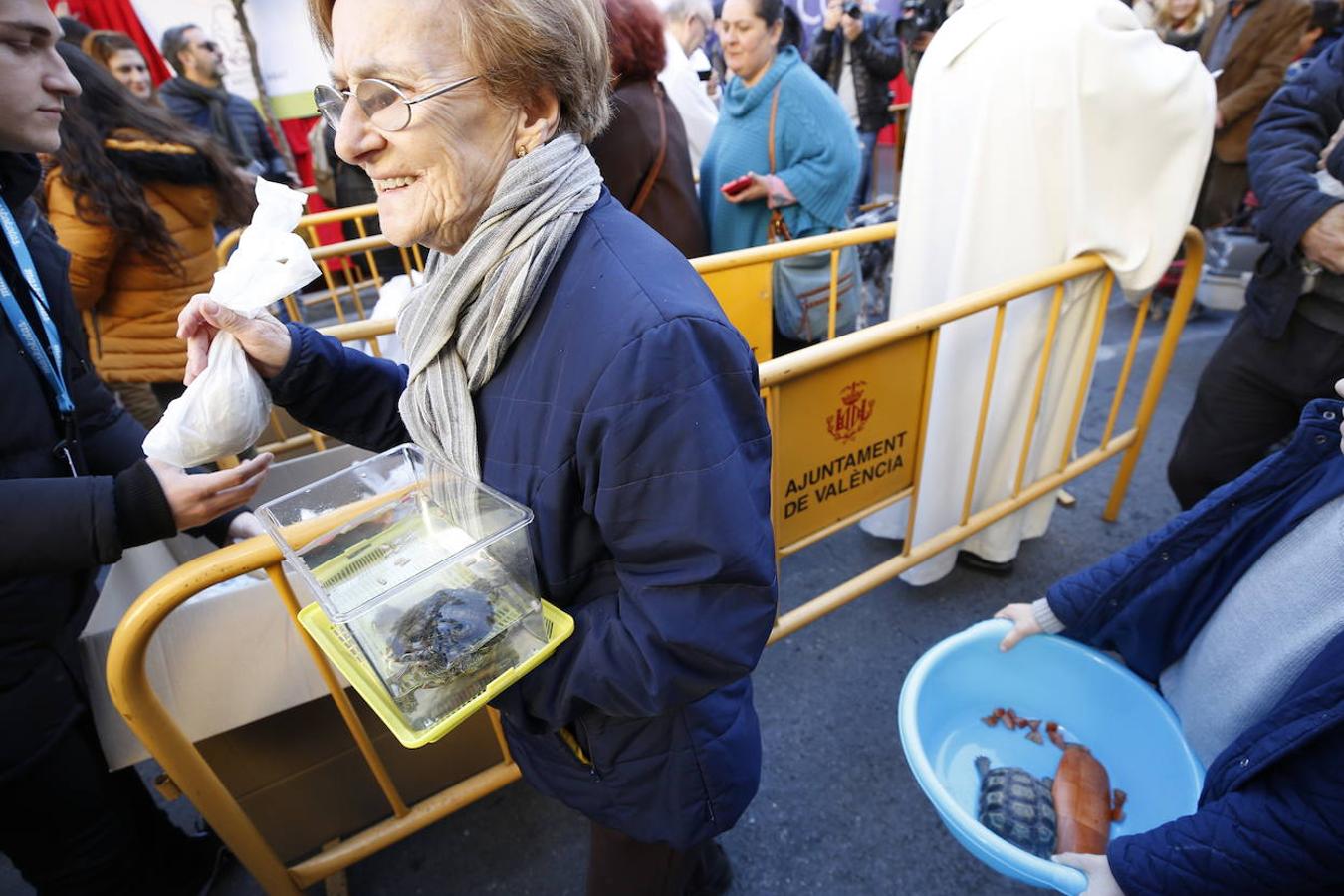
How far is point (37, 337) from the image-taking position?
4.48 ft

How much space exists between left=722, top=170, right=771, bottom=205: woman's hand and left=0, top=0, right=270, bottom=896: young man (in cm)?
218

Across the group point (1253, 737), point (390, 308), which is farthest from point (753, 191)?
point (1253, 737)

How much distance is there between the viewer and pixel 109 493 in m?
1.18

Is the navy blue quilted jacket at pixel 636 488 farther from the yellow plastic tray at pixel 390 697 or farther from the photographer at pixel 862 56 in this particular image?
the photographer at pixel 862 56

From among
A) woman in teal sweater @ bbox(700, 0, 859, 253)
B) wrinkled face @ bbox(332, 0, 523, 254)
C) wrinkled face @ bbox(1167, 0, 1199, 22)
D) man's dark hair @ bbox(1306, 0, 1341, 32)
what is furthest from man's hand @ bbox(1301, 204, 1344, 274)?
wrinkled face @ bbox(1167, 0, 1199, 22)

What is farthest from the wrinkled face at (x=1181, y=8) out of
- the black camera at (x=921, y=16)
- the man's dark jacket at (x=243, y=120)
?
the man's dark jacket at (x=243, y=120)

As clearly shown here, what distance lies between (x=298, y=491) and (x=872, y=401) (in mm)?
1491

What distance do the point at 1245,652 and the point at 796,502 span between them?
1.04 m

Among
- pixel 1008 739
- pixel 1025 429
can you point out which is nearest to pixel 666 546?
pixel 1008 739

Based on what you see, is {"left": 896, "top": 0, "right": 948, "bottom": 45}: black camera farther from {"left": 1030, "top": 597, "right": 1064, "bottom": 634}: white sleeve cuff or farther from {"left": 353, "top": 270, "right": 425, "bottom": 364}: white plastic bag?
{"left": 1030, "top": 597, "right": 1064, "bottom": 634}: white sleeve cuff

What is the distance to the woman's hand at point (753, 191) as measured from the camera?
289 centimetres

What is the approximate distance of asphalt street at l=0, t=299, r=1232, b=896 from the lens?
1.92 m

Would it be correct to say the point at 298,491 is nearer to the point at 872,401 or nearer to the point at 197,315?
the point at 197,315

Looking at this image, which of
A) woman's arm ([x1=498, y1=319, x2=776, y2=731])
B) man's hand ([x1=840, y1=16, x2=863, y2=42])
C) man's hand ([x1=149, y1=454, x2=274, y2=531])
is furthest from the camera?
man's hand ([x1=840, y1=16, x2=863, y2=42])
